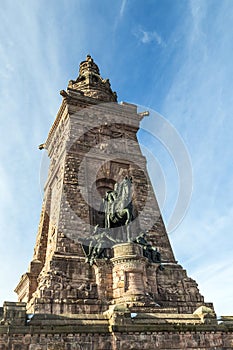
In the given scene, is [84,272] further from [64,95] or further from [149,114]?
[149,114]

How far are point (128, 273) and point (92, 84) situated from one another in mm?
18126

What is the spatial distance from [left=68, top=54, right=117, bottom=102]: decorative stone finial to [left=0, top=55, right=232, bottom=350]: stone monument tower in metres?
0.45

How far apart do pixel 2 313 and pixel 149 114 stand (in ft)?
60.0

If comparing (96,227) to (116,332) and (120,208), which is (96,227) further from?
(116,332)

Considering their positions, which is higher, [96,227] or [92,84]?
[92,84]

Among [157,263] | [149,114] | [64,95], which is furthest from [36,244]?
[149,114]

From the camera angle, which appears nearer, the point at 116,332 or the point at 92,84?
the point at 116,332

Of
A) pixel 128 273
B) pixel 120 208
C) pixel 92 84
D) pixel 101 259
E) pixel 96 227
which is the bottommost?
pixel 128 273

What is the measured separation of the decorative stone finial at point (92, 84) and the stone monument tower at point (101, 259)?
0.45 metres

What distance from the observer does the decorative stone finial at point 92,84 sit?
83.5ft

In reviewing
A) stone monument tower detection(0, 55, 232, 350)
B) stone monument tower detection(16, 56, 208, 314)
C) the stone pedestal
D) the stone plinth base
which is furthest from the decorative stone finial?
the stone plinth base

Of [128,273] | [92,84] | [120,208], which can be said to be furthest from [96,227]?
[92,84]

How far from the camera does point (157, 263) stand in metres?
15.2

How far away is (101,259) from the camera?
46.5ft
